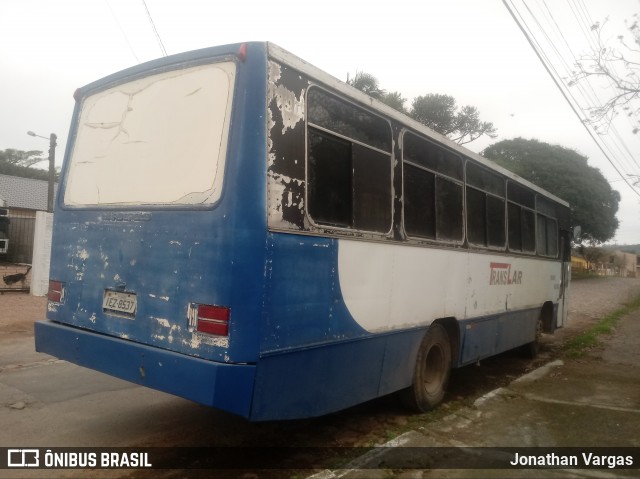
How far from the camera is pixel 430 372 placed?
566 cm

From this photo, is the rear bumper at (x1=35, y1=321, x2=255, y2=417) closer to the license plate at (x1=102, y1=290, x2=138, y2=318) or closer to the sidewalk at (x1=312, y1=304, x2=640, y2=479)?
the license plate at (x1=102, y1=290, x2=138, y2=318)

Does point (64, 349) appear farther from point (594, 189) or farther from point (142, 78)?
point (594, 189)

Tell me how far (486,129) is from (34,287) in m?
21.2

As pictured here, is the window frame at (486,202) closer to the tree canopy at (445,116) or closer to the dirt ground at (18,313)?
the dirt ground at (18,313)

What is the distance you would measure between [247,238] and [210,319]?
59 cm

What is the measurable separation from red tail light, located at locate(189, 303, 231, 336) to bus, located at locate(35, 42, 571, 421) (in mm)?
10

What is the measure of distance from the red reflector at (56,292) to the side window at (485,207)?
4.47 metres

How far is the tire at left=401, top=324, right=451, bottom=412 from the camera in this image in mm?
5250

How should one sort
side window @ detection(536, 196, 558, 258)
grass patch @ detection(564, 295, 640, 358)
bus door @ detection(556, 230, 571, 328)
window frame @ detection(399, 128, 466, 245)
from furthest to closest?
bus door @ detection(556, 230, 571, 328), grass patch @ detection(564, 295, 640, 358), side window @ detection(536, 196, 558, 258), window frame @ detection(399, 128, 466, 245)

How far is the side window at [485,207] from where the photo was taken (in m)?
6.33

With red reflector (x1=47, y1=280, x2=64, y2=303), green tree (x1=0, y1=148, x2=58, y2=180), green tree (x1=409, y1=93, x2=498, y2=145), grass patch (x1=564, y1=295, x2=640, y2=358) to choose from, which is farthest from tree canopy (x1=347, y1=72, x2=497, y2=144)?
green tree (x1=0, y1=148, x2=58, y2=180)
